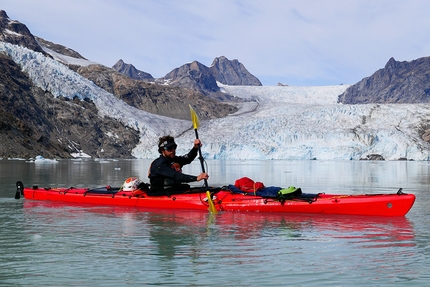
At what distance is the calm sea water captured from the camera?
474 centimetres

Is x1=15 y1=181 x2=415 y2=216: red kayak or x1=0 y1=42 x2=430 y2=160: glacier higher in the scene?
x1=0 y1=42 x2=430 y2=160: glacier

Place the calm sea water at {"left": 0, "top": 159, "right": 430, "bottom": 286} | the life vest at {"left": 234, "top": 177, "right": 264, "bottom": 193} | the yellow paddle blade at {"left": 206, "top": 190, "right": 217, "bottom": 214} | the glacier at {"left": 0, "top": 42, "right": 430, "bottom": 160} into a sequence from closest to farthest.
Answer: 1. the calm sea water at {"left": 0, "top": 159, "right": 430, "bottom": 286}
2. the yellow paddle blade at {"left": 206, "top": 190, "right": 217, "bottom": 214}
3. the life vest at {"left": 234, "top": 177, "right": 264, "bottom": 193}
4. the glacier at {"left": 0, "top": 42, "right": 430, "bottom": 160}

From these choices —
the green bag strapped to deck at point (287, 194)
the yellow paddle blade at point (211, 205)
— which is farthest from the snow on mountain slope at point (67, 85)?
the green bag strapped to deck at point (287, 194)

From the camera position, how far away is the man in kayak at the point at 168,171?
9125 mm

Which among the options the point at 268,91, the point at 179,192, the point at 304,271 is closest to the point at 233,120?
the point at 179,192

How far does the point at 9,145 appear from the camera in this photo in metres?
47.7

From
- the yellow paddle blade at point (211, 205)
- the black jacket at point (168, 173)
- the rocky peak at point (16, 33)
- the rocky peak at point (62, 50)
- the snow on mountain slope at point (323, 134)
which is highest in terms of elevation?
the rocky peak at point (62, 50)

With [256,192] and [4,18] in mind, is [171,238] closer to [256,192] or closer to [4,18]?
[256,192]

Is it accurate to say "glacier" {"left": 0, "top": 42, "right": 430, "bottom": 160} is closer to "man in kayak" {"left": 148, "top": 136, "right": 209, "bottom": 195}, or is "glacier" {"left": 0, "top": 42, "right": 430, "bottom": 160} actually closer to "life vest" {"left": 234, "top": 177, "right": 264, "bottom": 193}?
"life vest" {"left": 234, "top": 177, "right": 264, "bottom": 193}

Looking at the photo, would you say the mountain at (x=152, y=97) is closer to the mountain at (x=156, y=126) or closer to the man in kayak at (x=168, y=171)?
the mountain at (x=156, y=126)

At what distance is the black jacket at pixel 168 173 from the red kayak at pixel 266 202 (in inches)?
9.5

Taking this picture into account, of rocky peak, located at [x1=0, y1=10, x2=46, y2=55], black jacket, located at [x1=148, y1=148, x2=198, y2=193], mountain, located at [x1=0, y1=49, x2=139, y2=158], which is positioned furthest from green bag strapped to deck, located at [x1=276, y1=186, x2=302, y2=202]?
rocky peak, located at [x1=0, y1=10, x2=46, y2=55]

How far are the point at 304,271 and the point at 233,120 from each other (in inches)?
2194

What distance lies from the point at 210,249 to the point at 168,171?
3304 mm
